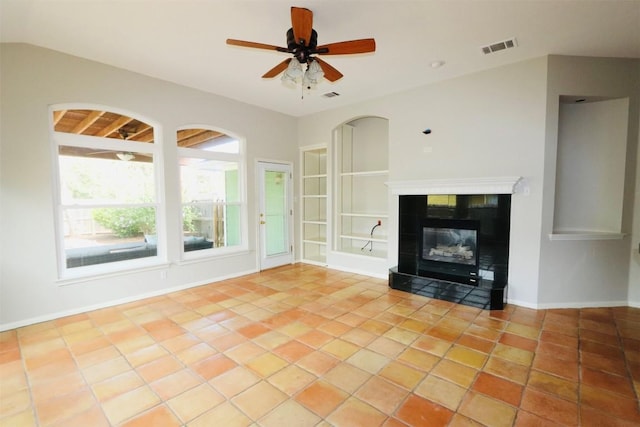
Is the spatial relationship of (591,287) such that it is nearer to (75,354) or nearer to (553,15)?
(553,15)

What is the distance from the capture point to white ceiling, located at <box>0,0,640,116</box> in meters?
2.52

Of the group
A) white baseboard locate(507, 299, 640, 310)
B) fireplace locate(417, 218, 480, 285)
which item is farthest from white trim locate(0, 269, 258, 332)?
white baseboard locate(507, 299, 640, 310)

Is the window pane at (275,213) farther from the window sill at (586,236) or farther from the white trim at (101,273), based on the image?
the window sill at (586,236)

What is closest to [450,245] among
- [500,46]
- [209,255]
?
[500,46]

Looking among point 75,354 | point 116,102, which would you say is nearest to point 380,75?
point 116,102

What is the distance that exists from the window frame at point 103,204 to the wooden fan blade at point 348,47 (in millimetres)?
2875

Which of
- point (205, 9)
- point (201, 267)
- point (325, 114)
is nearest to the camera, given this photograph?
point (205, 9)

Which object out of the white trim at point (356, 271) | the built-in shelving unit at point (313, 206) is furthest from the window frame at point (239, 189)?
the white trim at point (356, 271)

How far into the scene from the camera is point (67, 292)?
3.45m

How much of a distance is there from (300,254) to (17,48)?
5.01 m

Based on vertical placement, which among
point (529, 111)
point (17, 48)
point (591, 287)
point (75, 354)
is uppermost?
point (17, 48)

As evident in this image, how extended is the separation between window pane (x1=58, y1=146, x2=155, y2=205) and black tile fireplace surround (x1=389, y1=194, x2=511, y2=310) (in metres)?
3.90

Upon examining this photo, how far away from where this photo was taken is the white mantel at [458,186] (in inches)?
141

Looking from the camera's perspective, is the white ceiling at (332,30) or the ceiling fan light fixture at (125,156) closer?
the white ceiling at (332,30)
